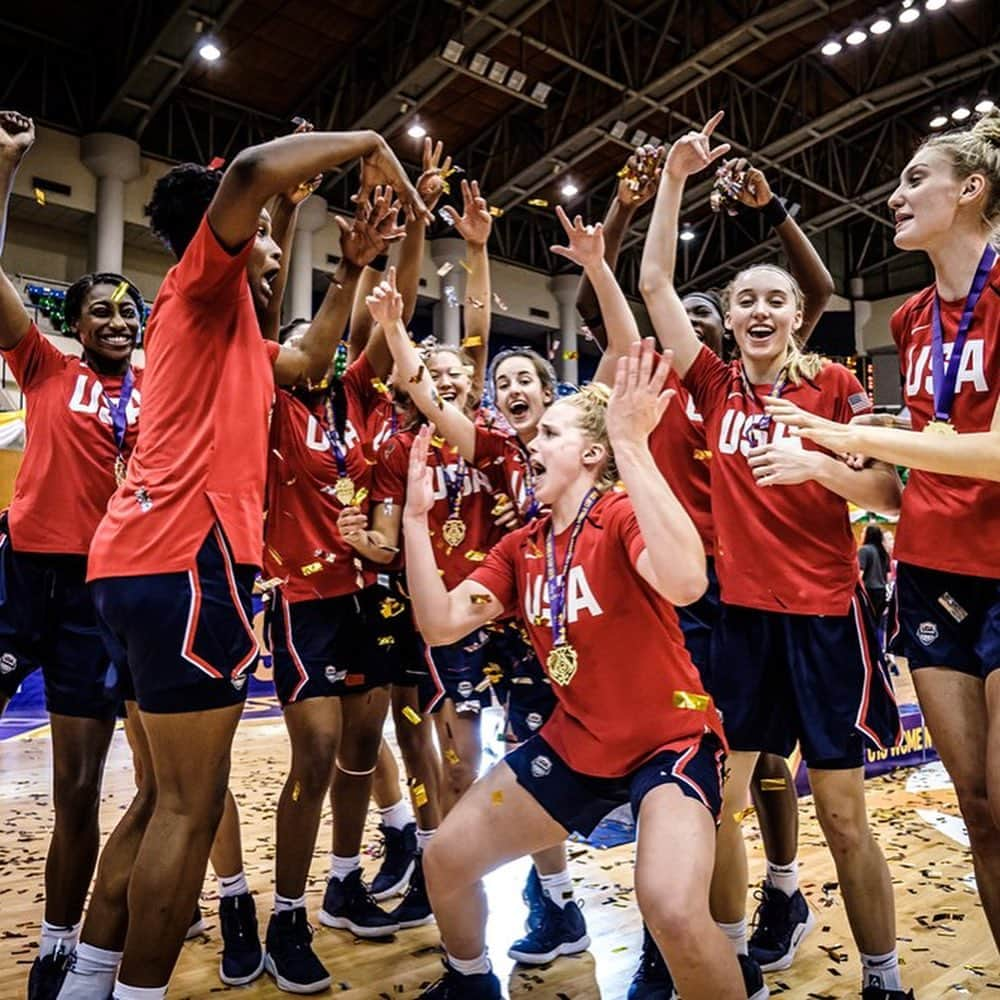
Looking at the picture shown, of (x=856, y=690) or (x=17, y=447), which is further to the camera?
(x=17, y=447)

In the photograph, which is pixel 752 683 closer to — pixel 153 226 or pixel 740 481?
pixel 740 481

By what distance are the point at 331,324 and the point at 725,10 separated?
11.7 meters

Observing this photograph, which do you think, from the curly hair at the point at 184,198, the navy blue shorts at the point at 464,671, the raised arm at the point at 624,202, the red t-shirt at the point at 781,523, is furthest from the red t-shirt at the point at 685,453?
the curly hair at the point at 184,198

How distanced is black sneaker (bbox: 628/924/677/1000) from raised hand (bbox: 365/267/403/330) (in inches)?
76.4

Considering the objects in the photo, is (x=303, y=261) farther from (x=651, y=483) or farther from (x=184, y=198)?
(x=651, y=483)

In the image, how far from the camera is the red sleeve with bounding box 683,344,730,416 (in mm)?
2780

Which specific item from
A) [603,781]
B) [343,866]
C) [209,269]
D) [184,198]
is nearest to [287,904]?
[343,866]

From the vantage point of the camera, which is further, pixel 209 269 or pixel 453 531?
pixel 453 531

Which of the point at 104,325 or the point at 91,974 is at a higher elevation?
the point at 104,325

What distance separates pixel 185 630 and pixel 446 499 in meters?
1.50

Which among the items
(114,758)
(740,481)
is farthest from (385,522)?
(114,758)

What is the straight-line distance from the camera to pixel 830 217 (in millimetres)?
17297

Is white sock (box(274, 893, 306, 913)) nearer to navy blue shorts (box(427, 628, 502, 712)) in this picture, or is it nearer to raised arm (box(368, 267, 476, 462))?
navy blue shorts (box(427, 628, 502, 712))

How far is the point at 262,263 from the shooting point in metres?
2.24
